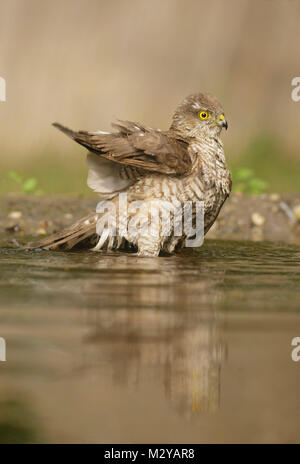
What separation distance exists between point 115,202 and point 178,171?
1.80ft

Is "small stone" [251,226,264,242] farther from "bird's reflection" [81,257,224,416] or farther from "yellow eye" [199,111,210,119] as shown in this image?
"bird's reflection" [81,257,224,416]

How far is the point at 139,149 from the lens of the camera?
4.77 meters

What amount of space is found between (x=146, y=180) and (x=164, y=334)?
7.90ft

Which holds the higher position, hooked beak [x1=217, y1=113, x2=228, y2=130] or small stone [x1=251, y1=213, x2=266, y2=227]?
hooked beak [x1=217, y1=113, x2=228, y2=130]

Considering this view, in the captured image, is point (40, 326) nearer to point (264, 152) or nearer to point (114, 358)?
point (114, 358)

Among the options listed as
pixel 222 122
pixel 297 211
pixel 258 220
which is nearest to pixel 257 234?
pixel 258 220

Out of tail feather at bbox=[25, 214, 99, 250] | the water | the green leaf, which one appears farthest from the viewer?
the green leaf

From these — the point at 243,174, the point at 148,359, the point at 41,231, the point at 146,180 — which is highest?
the point at 146,180

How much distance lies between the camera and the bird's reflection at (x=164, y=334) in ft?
7.36

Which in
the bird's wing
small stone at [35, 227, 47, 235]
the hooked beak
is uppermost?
the hooked beak

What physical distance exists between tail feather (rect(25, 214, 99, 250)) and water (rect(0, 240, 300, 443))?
3.63ft

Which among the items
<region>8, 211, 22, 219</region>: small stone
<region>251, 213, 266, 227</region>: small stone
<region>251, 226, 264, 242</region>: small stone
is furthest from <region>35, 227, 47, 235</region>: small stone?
<region>251, 213, 266, 227</region>: small stone

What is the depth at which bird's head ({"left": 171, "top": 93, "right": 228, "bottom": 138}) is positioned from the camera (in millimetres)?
5391

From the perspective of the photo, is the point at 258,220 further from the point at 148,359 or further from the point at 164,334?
the point at 148,359
